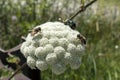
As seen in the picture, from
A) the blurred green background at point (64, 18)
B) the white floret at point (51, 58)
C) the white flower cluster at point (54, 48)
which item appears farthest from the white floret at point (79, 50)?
the blurred green background at point (64, 18)

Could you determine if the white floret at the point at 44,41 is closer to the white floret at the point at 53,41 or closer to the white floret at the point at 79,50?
the white floret at the point at 53,41

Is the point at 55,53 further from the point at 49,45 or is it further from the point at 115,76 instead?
the point at 115,76

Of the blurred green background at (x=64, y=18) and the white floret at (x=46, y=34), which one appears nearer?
the white floret at (x=46, y=34)

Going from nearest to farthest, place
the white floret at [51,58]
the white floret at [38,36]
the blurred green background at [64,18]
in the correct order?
the white floret at [51,58] → the white floret at [38,36] → the blurred green background at [64,18]

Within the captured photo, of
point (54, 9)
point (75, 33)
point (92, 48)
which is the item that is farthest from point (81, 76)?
point (75, 33)

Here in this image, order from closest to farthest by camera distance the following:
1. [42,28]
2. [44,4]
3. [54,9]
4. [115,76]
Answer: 1. [42,28]
2. [115,76]
3. [44,4]
4. [54,9]

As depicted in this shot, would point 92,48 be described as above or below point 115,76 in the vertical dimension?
below

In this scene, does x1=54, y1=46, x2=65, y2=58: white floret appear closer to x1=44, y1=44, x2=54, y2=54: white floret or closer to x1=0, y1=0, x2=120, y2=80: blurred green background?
x1=44, y1=44, x2=54, y2=54: white floret

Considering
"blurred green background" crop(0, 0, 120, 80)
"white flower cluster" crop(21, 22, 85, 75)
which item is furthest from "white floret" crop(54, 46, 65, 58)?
"blurred green background" crop(0, 0, 120, 80)
